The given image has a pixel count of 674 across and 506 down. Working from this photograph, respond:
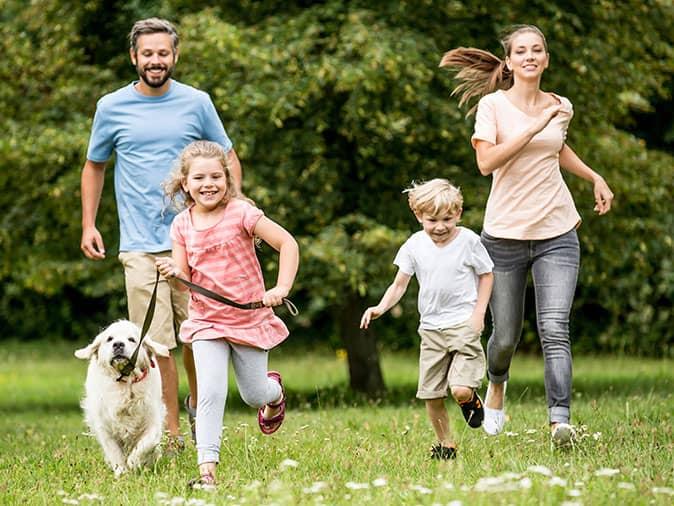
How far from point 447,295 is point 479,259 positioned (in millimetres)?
252

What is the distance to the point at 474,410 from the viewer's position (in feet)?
20.0

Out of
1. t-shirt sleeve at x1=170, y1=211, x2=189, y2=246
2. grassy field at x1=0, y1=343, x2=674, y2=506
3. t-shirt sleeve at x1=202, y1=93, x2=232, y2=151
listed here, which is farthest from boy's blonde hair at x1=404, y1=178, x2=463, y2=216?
t-shirt sleeve at x1=202, y1=93, x2=232, y2=151

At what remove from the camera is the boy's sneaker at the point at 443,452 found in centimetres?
602

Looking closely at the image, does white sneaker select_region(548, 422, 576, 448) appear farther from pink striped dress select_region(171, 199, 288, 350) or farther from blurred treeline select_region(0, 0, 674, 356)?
blurred treeline select_region(0, 0, 674, 356)

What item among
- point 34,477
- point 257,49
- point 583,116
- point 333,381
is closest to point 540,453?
point 34,477

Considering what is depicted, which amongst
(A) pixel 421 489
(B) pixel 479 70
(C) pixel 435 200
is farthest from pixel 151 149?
(A) pixel 421 489

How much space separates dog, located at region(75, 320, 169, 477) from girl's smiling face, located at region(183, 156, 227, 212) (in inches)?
38.4

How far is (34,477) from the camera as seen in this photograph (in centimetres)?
612

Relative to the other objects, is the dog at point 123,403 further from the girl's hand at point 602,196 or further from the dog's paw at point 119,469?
the girl's hand at point 602,196

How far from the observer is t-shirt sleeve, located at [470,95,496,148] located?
6.32 meters

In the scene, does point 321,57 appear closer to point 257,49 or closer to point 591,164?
point 257,49

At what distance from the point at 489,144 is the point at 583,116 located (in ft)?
18.8

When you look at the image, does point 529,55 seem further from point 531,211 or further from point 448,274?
point 448,274

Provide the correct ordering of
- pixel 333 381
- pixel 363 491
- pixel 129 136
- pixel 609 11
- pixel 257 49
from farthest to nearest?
pixel 333 381
pixel 609 11
pixel 257 49
pixel 129 136
pixel 363 491
